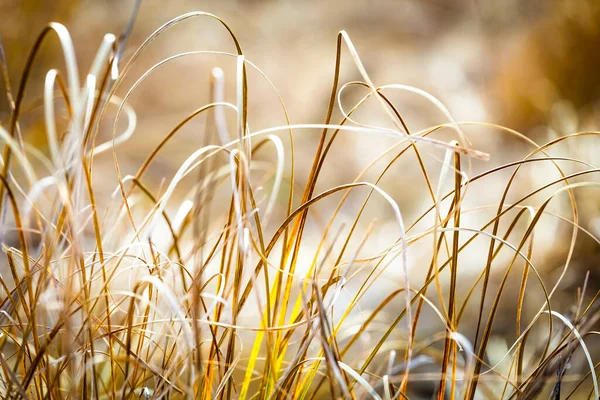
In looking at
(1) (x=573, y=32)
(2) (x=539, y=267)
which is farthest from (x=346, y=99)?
(2) (x=539, y=267)

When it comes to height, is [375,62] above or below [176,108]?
above

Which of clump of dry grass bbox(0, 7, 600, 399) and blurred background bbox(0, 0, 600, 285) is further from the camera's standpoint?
blurred background bbox(0, 0, 600, 285)

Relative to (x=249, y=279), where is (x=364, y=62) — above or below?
above

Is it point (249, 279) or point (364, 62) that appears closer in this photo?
point (249, 279)

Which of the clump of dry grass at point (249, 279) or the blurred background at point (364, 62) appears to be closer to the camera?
the clump of dry grass at point (249, 279)

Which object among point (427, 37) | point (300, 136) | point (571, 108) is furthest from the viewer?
point (427, 37)

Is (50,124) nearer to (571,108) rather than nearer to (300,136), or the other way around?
(571,108)

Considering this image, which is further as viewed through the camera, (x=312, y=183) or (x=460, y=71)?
(x=460, y=71)

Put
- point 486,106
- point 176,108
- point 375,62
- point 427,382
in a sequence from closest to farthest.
A: point 427,382, point 486,106, point 176,108, point 375,62
